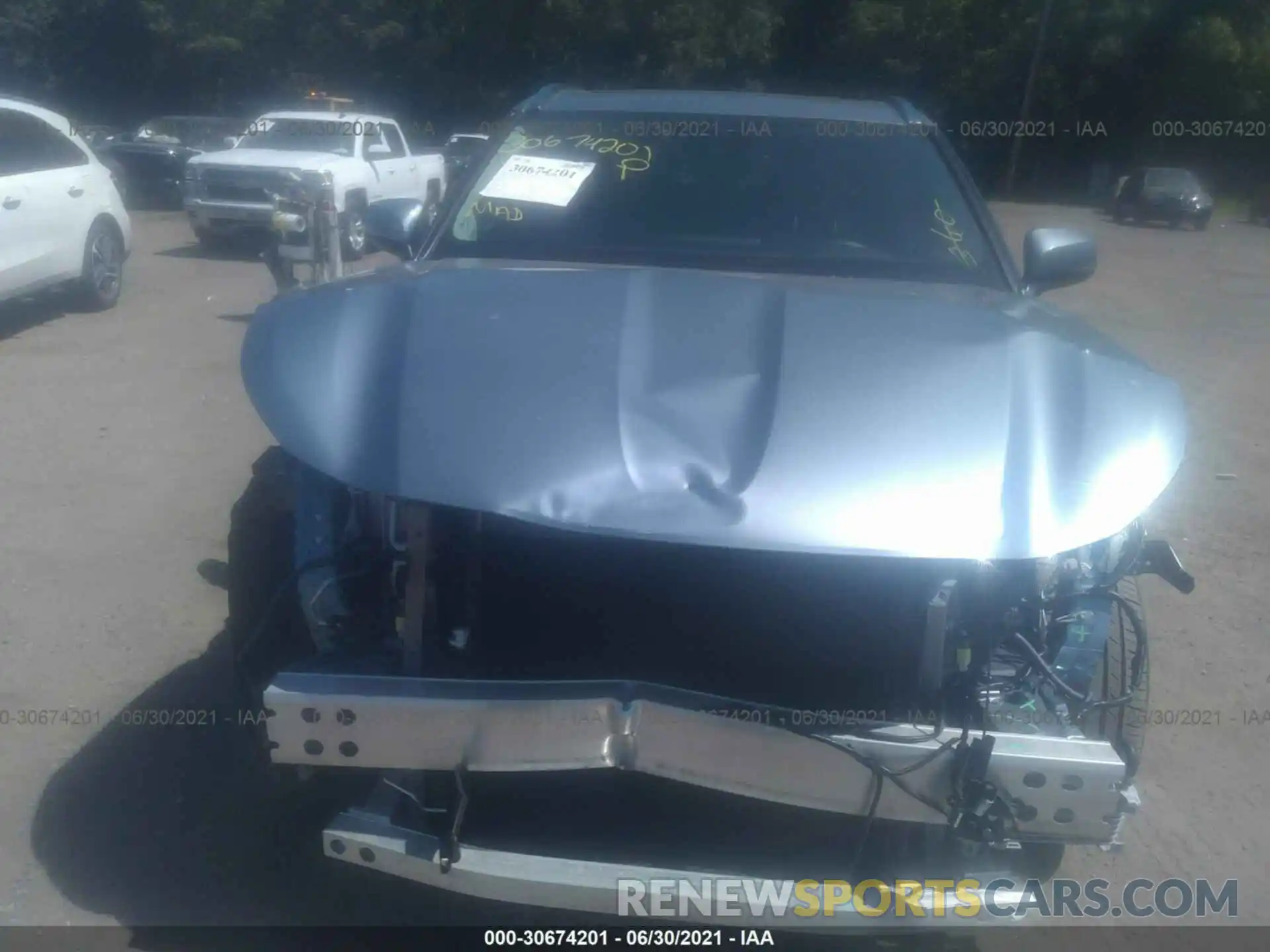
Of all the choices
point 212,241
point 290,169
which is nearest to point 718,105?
point 290,169

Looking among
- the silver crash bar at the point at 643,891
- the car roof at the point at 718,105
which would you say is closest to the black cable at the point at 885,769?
the silver crash bar at the point at 643,891

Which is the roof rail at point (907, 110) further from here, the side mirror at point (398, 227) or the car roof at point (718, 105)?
the side mirror at point (398, 227)

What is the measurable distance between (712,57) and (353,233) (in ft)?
77.6

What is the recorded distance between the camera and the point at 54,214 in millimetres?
9484

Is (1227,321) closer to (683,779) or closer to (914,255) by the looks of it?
(914,255)

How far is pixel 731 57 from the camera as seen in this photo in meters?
34.4

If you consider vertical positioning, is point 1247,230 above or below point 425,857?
below

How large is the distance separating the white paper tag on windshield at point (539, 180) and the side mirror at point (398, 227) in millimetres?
275

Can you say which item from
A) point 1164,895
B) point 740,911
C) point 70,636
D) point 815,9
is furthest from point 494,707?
point 815,9

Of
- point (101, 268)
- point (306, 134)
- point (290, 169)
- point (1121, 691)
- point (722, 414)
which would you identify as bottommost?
point (101, 268)

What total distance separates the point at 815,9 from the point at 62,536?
36.9 meters

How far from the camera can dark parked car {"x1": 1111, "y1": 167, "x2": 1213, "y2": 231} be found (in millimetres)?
28094

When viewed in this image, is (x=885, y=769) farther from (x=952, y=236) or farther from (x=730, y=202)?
(x=730, y=202)

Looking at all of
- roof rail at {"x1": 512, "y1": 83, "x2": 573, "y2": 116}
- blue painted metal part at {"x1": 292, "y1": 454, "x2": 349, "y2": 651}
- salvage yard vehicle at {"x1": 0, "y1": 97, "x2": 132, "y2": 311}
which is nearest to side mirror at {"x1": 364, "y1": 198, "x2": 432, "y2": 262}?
roof rail at {"x1": 512, "y1": 83, "x2": 573, "y2": 116}
